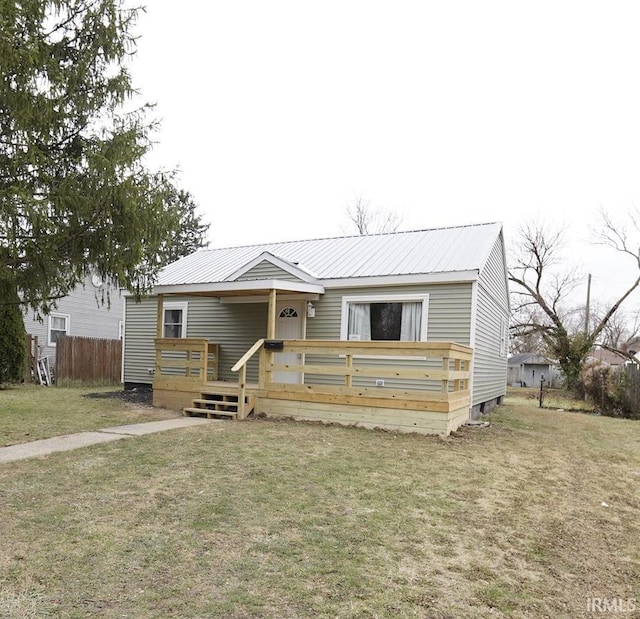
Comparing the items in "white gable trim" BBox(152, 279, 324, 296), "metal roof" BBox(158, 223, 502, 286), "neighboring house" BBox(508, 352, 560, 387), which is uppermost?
"metal roof" BBox(158, 223, 502, 286)

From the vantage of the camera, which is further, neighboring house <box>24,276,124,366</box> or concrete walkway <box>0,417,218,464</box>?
neighboring house <box>24,276,124,366</box>

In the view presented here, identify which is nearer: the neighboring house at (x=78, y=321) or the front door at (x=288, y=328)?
the front door at (x=288, y=328)

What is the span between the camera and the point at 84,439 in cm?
718

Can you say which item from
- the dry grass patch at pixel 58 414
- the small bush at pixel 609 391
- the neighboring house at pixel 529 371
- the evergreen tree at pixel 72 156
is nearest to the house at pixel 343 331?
the dry grass patch at pixel 58 414

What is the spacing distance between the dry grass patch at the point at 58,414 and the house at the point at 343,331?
0.99 meters

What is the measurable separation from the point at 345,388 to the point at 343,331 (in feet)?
7.44

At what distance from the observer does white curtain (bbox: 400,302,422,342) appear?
10.8 m

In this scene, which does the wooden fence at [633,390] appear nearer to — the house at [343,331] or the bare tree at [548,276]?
the house at [343,331]

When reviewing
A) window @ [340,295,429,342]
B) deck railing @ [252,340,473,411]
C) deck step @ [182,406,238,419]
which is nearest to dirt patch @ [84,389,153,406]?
deck step @ [182,406,238,419]

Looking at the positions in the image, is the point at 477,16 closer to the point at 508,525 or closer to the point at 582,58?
the point at 582,58

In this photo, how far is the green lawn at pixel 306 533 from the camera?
311 centimetres

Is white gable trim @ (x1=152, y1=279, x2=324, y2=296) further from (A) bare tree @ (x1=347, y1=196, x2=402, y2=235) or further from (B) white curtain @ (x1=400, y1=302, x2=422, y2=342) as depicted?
(A) bare tree @ (x1=347, y1=196, x2=402, y2=235)

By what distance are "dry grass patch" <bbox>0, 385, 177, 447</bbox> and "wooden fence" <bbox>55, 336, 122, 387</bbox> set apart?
11.4 feet

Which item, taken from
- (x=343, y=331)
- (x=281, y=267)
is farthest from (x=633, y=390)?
(x=281, y=267)
